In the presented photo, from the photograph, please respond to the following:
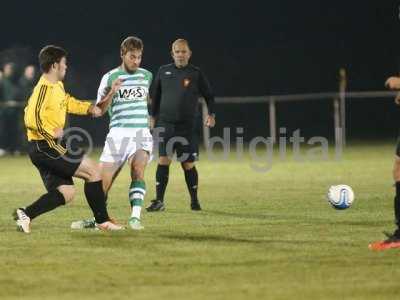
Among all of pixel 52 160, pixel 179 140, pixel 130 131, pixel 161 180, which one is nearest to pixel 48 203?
pixel 52 160

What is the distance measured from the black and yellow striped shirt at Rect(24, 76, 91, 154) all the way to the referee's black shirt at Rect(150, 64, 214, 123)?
10.1 ft

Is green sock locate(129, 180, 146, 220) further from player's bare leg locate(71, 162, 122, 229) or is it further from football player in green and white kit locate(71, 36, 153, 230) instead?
player's bare leg locate(71, 162, 122, 229)

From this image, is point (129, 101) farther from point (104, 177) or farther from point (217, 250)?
point (217, 250)

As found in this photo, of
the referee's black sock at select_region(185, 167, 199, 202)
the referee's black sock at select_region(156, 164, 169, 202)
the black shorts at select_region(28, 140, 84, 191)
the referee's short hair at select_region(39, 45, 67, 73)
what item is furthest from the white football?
the referee's short hair at select_region(39, 45, 67, 73)

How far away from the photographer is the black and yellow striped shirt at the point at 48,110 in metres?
10.5

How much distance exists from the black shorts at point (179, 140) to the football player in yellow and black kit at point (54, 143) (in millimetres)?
2823

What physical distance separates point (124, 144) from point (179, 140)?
2427mm

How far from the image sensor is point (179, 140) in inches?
539

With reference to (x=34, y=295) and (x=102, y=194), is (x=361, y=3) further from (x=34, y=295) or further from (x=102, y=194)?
(x=34, y=295)

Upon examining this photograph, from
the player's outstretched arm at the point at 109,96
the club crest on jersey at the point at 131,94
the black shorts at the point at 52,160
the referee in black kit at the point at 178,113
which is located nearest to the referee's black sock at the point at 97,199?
the black shorts at the point at 52,160

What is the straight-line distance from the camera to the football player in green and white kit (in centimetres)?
1130

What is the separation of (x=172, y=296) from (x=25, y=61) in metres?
22.5

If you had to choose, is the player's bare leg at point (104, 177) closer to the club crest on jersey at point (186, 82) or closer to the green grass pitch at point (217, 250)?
the green grass pitch at point (217, 250)

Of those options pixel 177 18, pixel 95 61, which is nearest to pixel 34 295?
pixel 95 61
